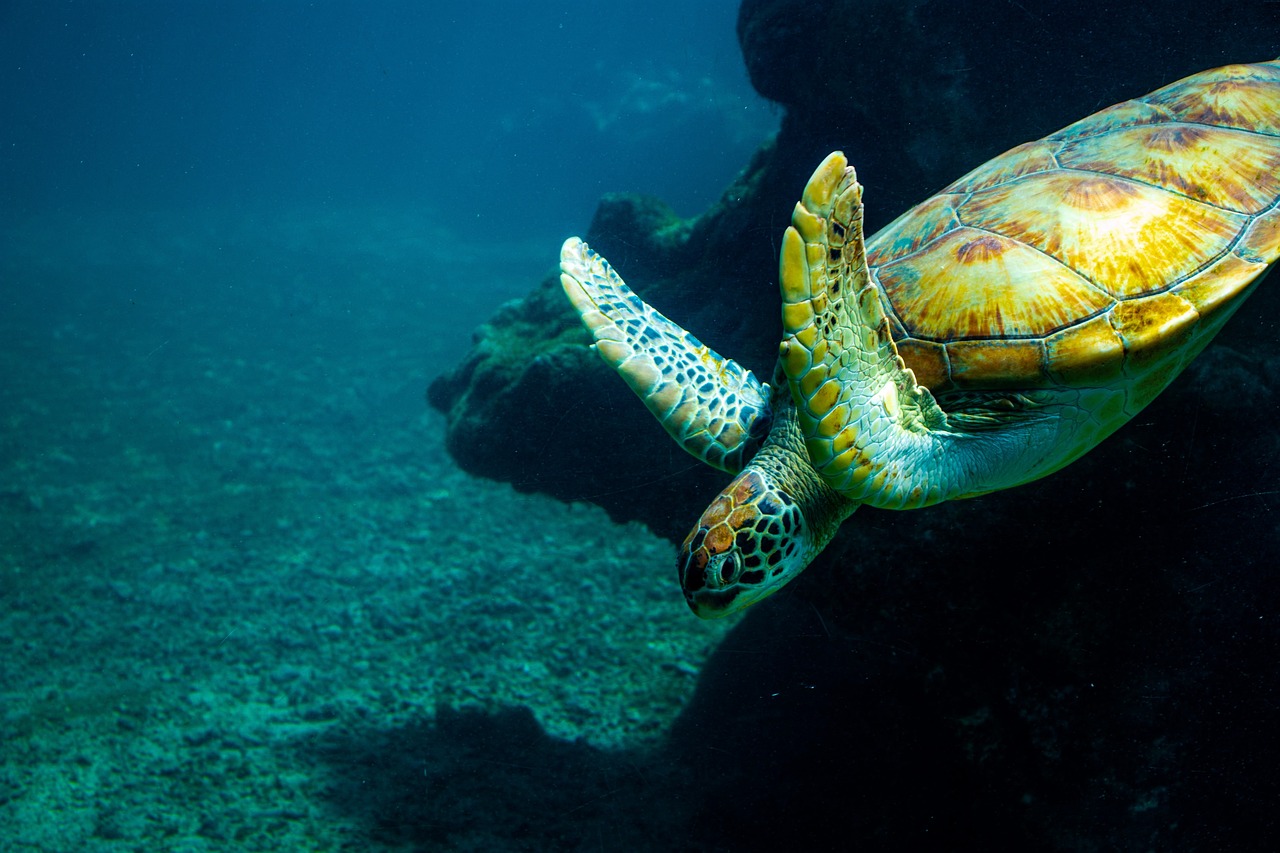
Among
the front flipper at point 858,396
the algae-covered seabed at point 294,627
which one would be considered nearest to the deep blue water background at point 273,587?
the algae-covered seabed at point 294,627

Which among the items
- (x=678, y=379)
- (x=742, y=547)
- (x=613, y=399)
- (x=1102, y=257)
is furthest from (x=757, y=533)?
(x=613, y=399)

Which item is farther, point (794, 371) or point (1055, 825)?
point (1055, 825)

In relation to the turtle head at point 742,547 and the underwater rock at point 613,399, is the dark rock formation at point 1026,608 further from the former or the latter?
the turtle head at point 742,547

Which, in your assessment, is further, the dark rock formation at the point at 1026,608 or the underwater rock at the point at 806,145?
the underwater rock at the point at 806,145

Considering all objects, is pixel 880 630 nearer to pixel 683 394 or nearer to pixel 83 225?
pixel 683 394

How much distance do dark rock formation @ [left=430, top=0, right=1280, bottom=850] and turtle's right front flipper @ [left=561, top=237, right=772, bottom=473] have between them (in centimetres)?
83

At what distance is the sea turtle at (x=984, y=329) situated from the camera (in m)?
1.59

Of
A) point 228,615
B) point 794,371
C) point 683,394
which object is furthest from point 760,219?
point 228,615

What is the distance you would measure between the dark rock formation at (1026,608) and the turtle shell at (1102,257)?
62cm

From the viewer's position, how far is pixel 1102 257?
186cm

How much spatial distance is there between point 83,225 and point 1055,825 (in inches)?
1336

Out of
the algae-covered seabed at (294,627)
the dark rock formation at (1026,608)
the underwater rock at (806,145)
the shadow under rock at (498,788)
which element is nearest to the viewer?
the dark rock formation at (1026,608)

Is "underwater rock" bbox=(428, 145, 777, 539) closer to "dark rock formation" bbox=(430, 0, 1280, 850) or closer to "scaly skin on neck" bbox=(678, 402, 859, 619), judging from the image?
"dark rock formation" bbox=(430, 0, 1280, 850)

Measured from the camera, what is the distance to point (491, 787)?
2.98 m
